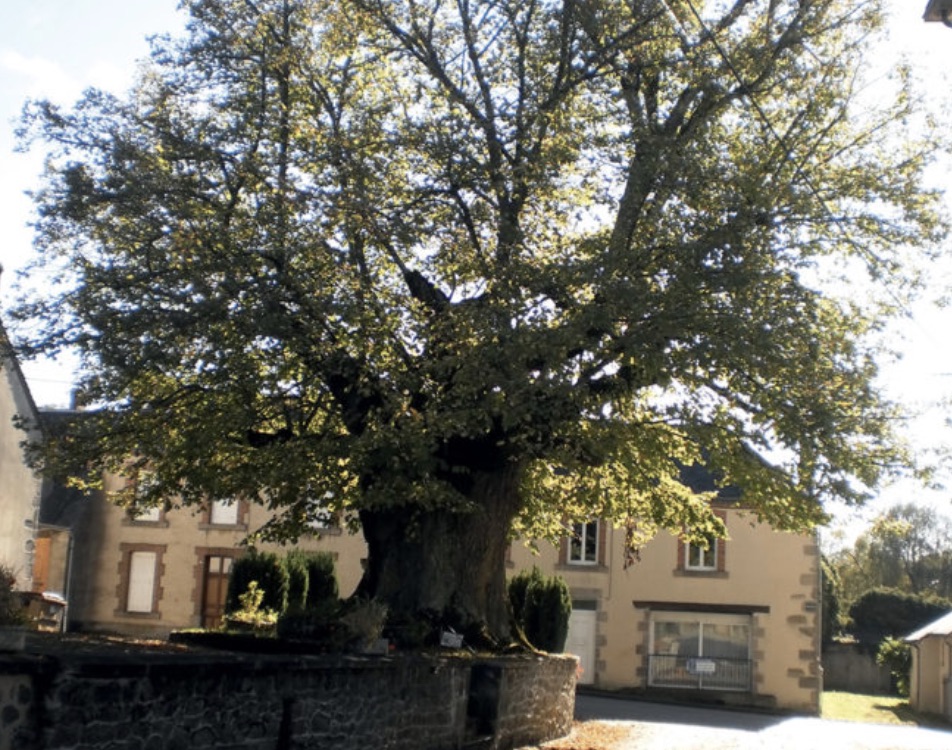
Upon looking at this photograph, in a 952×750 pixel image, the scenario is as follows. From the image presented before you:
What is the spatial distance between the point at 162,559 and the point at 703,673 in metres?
17.3

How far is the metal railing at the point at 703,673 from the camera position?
3497 centimetres

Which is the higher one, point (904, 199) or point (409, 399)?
point (904, 199)

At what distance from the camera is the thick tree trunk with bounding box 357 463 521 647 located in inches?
679

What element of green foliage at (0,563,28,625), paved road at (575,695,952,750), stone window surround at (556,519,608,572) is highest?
stone window surround at (556,519,608,572)

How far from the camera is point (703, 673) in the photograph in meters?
35.1

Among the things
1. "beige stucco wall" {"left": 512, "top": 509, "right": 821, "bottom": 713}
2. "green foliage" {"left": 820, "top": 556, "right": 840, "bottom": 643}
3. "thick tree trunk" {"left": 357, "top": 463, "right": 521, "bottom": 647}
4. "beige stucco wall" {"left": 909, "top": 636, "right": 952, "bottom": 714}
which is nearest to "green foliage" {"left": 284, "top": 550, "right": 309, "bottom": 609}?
"beige stucco wall" {"left": 512, "top": 509, "right": 821, "bottom": 713}

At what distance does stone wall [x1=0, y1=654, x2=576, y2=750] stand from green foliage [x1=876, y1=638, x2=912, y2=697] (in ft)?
109

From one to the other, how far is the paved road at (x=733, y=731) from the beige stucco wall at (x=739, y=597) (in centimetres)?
319

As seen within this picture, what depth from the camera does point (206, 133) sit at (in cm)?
1598

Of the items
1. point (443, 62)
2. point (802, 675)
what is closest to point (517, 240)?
point (443, 62)

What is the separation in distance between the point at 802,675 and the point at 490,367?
23821 millimetres

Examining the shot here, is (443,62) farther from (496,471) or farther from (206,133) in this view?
(496,471)

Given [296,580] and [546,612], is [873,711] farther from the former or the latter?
[296,580]

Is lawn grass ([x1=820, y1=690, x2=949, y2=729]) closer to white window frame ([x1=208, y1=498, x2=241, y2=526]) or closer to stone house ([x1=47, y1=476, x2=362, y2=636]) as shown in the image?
stone house ([x1=47, y1=476, x2=362, y2=636])
